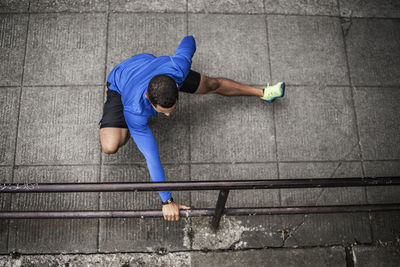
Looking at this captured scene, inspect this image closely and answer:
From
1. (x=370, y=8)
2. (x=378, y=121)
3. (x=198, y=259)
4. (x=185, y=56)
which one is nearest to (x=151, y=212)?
(x=198, y=259)

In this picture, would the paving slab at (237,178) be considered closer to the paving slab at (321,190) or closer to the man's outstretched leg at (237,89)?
the paving slab at (321,190)

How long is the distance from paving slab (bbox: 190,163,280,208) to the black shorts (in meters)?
0.95

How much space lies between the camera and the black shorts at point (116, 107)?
9.71 ft

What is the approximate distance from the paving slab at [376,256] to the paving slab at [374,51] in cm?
208

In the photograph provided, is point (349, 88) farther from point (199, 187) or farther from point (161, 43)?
point (199, 187)

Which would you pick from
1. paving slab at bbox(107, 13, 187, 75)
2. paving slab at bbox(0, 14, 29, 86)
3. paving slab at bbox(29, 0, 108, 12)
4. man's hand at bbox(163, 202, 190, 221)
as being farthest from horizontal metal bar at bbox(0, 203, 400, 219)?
paving slab at bbox(29, 0, 108, 12)

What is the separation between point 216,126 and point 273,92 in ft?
2.65

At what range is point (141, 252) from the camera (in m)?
3.03

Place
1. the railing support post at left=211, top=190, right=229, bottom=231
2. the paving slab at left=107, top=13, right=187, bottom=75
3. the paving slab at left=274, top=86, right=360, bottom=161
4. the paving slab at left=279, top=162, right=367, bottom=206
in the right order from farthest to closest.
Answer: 1. the paving slab at left=107, top=13, right=187, bottom=75
2. the paving slab at left=274, top=86, right=360, bottom=161
3. the paving slab at left=279, top=162, right=367, bottom=206
4. the railing support post at left=211, top=190, right=229, bottom=231

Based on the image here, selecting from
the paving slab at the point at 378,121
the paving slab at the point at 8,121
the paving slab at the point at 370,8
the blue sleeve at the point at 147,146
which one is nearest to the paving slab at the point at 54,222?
the paving slab at the point at 8,121

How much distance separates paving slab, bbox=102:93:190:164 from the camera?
130 inches

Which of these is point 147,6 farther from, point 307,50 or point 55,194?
point 55,194

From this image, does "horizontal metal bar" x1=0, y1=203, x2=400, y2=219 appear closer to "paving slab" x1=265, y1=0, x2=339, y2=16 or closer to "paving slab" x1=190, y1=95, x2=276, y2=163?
"paving slab" x1=190, y1=95, x2=276, y2=163

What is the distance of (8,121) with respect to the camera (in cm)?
338
